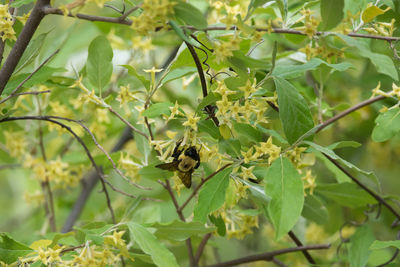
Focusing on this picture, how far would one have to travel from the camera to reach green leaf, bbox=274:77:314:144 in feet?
1.85

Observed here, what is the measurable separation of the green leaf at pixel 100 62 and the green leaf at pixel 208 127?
232 mm

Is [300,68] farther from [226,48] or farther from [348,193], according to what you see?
[348,193]

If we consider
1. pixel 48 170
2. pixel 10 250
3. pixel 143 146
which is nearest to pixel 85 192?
pixel 48 170

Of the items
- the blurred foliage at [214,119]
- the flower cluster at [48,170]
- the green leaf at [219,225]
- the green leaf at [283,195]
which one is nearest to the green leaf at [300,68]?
the blurred foliage at [214,119]

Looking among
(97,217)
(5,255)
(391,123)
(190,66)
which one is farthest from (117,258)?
(97,217)

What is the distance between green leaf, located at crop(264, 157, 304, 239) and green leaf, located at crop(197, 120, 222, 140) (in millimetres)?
88

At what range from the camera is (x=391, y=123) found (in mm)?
690

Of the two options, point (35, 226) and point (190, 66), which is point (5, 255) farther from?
point (35, 226)

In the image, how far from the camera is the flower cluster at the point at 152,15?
1.49 ft

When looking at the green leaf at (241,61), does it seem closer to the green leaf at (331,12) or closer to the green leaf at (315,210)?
the green leaf at (331,12)

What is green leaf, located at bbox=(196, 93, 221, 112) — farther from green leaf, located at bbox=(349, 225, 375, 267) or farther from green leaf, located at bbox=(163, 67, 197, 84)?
green leaf, located at bbox=(349, 225, 375, 267)

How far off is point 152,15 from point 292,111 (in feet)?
0.67

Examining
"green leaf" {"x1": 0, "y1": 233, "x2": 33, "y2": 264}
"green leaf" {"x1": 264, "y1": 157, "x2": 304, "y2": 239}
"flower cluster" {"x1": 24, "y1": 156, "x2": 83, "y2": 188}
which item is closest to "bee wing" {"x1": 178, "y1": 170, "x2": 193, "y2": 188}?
"green leaf" {"x1": 264, "y1": 157, "x2": 304, "y2": 239}

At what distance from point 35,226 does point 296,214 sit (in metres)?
0.97
